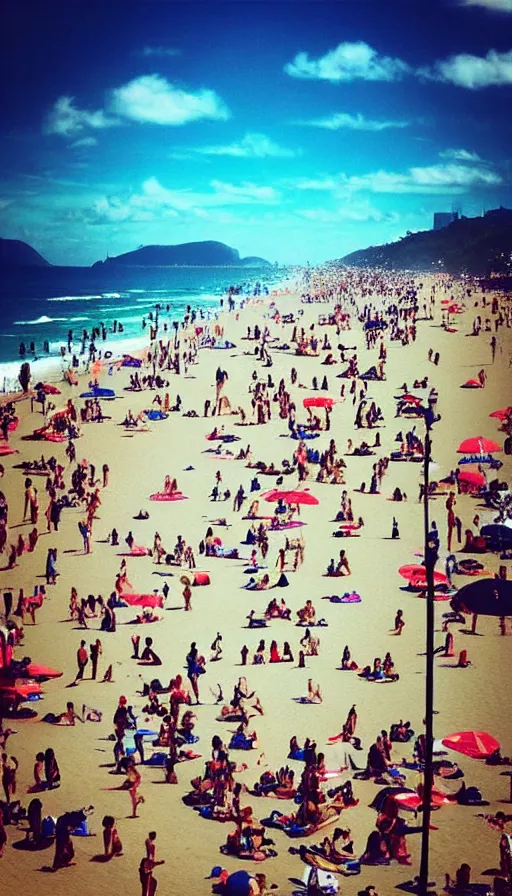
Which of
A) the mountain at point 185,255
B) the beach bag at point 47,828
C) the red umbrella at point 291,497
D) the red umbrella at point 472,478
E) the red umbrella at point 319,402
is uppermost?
the mountain at point 185,255

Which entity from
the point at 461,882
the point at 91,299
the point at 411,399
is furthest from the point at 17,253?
the point at 91,299

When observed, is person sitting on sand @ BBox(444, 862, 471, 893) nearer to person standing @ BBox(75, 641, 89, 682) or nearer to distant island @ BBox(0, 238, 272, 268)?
person standing @ BBox(75, 641, 89, 682)

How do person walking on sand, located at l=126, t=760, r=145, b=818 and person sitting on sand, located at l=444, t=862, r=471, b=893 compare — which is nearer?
person sitting on sand, located at l=444, t=862, r=471, b=893

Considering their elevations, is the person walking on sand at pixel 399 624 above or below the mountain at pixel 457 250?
below

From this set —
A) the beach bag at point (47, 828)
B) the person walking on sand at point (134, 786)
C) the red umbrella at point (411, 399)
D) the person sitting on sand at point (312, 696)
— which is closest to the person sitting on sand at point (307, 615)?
the person sitting on sand at point (312, 696)

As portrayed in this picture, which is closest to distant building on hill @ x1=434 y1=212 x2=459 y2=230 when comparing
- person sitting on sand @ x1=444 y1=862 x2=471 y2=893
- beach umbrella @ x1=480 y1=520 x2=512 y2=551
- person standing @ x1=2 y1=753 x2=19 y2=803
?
beach umbrella @ x1=480 y1=520 x2=512 y2=551

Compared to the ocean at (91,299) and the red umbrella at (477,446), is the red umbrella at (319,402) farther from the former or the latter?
the ocean at (91,299)

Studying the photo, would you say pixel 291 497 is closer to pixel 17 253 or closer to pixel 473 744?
pixel 473 744
